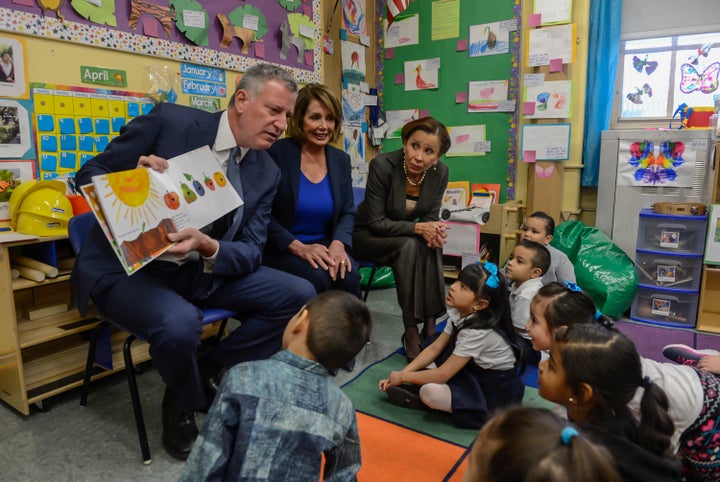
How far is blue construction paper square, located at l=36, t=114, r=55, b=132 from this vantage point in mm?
2068

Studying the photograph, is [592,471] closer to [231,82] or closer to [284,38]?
[231,82]

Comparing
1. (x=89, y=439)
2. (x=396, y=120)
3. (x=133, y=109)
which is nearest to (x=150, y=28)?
(x=133, y=109)

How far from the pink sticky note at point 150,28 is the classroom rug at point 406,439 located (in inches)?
73.2

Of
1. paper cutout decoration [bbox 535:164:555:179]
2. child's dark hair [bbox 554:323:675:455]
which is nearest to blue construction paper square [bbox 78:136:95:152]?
child's dark hair [bbox 554:323:675:455]

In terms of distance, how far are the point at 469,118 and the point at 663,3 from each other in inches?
55.9

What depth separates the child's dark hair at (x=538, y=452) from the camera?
0.71 m

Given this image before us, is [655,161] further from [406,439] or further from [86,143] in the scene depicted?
[86,143]

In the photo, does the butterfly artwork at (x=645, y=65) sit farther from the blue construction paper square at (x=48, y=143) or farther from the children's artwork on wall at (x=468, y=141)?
the blue construction paper square at (x=48, y=143)

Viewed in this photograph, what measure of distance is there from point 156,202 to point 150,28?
1325mm

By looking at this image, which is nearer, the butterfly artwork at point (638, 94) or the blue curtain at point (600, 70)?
the blue curtain at point (600, 70)

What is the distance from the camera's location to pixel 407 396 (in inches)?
75.5

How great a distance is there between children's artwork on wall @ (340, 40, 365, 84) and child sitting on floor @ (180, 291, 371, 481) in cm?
320

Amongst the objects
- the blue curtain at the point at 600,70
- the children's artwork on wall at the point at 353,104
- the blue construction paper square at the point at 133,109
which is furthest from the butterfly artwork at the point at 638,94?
the blue construction paper square at the point at 133,109

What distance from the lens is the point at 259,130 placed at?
181 cm
